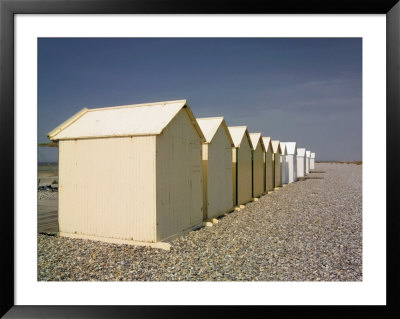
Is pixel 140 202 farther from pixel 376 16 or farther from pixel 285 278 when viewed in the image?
pixel 376 16

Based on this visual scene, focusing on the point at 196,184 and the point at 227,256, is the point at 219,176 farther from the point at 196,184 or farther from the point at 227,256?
the point at 227,256

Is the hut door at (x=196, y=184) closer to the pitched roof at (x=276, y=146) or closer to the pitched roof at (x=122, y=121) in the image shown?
the pitched roof at (x=122, y=121)

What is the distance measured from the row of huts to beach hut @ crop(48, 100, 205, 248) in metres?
Result: 0.02

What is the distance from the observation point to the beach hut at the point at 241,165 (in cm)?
1293

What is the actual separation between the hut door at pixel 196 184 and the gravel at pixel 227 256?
560 millimetres

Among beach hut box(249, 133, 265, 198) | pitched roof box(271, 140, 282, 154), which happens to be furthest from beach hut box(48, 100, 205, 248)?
pitched roof box(271, 140, 282, 154)

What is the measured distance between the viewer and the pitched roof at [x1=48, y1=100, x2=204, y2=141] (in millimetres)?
7055

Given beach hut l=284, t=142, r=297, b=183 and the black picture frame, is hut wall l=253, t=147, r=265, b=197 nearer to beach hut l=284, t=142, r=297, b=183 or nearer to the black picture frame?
beach hut l=284, t=142, r=297, b=183

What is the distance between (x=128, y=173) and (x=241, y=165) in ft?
24.7

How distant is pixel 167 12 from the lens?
11.8ft

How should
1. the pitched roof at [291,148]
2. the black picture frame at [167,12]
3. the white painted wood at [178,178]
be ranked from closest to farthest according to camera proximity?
the black picture frame at [167,12] → the white painted wood at [178,178] → the pitched roof at [291,148]

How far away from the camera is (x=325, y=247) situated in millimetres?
6977

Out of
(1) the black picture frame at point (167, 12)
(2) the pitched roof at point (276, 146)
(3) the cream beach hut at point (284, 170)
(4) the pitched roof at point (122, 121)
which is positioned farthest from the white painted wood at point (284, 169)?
(1) the black picture frame at point (167, 12)

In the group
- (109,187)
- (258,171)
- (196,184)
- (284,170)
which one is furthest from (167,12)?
(284,170)
